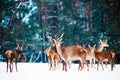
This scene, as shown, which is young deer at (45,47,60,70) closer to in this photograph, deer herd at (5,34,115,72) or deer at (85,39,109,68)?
deer herd at (5,34,115,72)

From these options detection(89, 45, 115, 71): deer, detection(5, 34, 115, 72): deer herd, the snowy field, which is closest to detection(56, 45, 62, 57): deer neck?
detection(5, 34, 115, 72): deer herd

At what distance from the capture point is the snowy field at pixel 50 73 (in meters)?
2.79

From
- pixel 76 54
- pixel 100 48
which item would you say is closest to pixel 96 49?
pixel 100 48

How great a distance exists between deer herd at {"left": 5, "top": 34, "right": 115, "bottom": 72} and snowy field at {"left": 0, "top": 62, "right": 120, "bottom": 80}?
0.12ft

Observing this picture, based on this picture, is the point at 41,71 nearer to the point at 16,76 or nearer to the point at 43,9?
the point at 16,76

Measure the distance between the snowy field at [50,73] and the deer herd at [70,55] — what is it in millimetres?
37

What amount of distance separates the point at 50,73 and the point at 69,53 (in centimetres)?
23

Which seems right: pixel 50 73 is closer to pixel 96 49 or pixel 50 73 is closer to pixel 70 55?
pixel 70 55

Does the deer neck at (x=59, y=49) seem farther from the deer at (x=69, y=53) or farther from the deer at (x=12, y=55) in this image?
the deer at (x=12, y=55)

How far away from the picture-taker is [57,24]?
2822 mm

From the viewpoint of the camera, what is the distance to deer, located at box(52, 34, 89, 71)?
2.79 meters

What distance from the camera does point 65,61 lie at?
2.80 m

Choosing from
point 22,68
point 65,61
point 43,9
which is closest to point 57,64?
point 65,61

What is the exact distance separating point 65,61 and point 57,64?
0.23 feet
